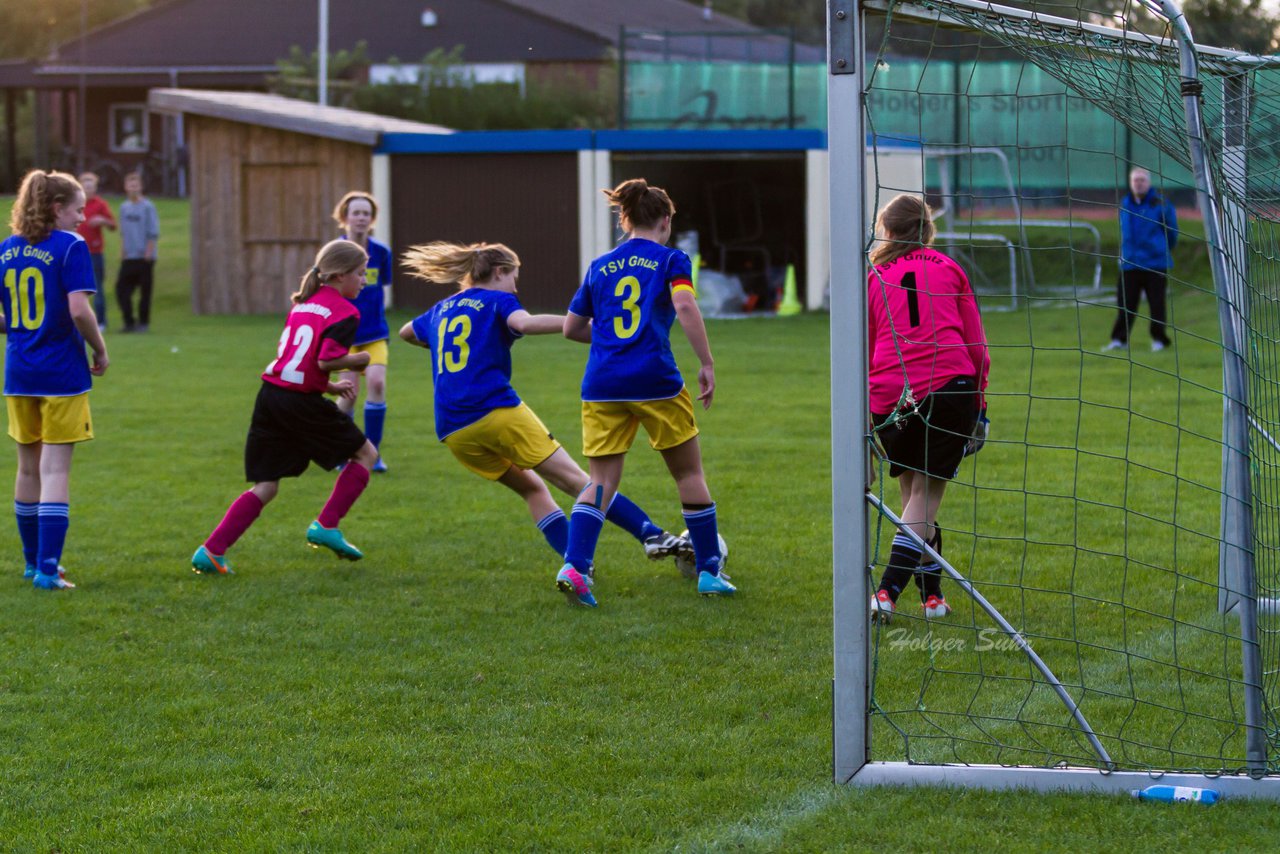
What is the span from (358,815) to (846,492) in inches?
62.8

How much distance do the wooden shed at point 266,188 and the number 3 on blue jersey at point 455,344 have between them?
16411 millimetres

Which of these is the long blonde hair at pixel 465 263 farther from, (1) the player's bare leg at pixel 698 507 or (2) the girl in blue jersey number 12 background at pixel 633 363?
(1) the player's bare leg at pixel 698 507

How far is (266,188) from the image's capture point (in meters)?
22.2

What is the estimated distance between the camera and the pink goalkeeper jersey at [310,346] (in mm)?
6539

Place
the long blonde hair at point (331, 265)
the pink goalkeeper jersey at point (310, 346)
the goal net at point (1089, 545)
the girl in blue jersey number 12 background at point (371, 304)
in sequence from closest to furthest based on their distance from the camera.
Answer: the goal net at point (1089, 545)
the pink goalkeeper jersey at point (310, 346)
the long blonde hair at point (331, 265)
the girl in blue jersey number 12 background at point (371, 304)

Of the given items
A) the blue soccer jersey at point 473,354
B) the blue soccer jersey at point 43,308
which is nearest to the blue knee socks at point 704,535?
the blue soccer jersey at point 473,354

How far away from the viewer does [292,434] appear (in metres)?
6.56

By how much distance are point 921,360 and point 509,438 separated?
185 centimetres

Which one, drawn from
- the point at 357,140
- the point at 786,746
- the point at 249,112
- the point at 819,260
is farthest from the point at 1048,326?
the point at 786,746

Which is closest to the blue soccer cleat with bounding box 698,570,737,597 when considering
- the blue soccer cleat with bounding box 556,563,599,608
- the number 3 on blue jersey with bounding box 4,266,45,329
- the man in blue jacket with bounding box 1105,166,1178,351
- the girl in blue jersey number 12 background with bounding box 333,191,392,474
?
the blue soccer cleat with bounding box 556,563,599,608

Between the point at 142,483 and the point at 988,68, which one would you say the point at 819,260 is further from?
the point at 142,483

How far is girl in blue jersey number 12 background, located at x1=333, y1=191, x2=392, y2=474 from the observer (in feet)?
29.6

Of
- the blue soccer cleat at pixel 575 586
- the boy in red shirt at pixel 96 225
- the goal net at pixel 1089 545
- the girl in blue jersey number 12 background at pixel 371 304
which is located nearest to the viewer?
the goal net at pixel 1089 545

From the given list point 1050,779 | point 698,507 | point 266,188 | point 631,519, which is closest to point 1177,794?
point 1050,779
